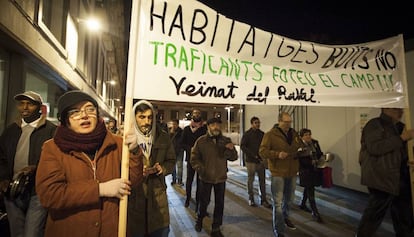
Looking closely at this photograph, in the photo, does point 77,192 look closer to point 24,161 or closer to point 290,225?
point 24,161

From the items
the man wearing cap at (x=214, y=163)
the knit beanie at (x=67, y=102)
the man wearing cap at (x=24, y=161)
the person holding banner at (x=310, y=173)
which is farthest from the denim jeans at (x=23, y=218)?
the person holding banner at (x=310, y=173)

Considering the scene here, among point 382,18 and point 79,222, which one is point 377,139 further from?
point 382,18

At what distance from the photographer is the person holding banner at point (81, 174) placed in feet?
5.38

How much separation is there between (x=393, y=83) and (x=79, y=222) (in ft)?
11.9

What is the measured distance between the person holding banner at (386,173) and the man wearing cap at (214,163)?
1.95m

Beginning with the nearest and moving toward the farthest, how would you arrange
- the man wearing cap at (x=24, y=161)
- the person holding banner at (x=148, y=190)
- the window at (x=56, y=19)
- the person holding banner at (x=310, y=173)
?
1. the person holding banner at (x=148, y=190)
2. the man wearing cap at (x=24, y=161)
3. the person holding banner at (x=310, y=173)
4. the window at (x=56, y=19)

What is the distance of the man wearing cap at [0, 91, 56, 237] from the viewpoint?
106 inches

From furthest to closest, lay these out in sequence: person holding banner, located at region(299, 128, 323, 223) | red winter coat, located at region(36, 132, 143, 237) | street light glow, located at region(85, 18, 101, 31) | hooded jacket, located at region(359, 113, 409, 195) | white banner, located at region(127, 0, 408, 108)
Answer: street light glow, located at region(85, 18, 101, 31)
person holding banner, located at region(299, 128, 323, 223)
hooded jacket, located at region(359, 113, 409, 195)
white banner, located at region(127, 0, 408, 108)
red winter coat, located at region(36, 132, 143, 237)

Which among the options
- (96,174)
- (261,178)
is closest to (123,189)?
(96,174)

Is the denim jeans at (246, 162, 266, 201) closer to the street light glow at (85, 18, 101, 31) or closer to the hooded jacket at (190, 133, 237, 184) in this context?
the hooded jacket at (190, 133, 237, 184)

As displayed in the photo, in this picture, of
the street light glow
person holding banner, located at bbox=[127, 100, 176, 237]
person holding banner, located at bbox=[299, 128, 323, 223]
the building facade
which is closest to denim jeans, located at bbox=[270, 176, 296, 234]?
person holding banner, located at bbox=[299, 128, 323, 223]

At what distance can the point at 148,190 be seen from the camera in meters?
2.55

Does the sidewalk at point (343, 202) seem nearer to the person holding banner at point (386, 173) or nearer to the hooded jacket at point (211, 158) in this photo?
the person holding banner at point (386, 173)

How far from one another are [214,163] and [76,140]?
2.79 m
